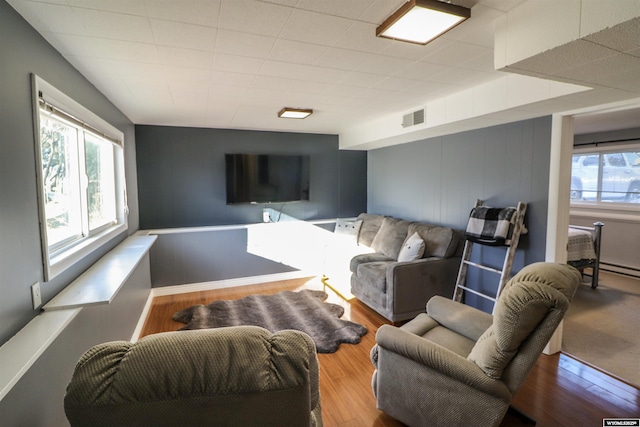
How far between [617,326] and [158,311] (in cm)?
496

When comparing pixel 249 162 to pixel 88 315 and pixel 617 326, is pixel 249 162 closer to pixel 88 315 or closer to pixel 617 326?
pixel 88 315

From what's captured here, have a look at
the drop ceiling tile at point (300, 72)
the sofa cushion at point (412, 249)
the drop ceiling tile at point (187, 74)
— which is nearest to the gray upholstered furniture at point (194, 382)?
the drop ceiling tile at point (300, 72)

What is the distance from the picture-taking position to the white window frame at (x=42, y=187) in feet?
5.53

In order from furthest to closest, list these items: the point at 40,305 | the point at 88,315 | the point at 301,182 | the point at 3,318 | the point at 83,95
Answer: the point at 301,182, the point at 83,95, the point at 88,315, the point at 40,305, the point at 3,318

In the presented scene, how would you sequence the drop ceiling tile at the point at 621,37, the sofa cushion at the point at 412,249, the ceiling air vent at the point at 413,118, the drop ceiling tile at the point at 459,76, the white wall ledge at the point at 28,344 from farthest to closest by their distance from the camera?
the sofa cushion at the point at 412,249 < the ceiling air vent at the point at 413,118 < the drop ceiling tile at the point at 459,76 < the drop ceiling tile at the point at 621,37 < the white wall ledge at the point at 28,344

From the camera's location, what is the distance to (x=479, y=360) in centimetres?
170

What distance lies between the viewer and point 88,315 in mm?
2012

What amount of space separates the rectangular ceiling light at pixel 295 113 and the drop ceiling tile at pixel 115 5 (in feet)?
6.86

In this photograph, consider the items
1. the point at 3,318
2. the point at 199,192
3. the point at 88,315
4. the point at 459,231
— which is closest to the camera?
the point at 3,318

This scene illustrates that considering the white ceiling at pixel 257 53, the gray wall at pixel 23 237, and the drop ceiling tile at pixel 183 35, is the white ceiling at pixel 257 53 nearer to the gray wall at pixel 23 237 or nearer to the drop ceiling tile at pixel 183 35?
the drop ceiling tile at pixel 183 35

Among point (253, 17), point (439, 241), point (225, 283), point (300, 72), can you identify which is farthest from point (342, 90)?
point (225, 283)

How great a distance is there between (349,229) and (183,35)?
3.59 meters

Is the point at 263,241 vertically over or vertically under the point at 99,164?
under

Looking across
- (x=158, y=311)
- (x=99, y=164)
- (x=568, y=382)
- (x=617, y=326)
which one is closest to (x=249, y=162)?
(x=99, y=164)
